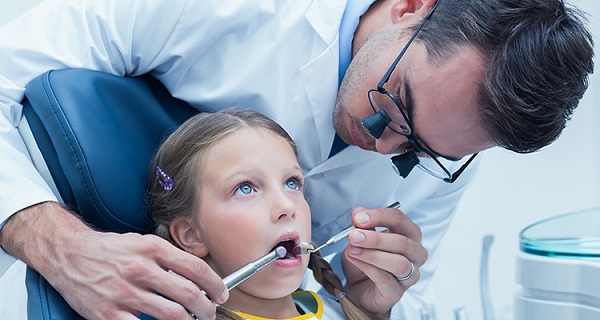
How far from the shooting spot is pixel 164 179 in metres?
1.25

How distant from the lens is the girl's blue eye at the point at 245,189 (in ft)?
3.93

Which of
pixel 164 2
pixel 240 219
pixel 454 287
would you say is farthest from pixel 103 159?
pixel 454 287

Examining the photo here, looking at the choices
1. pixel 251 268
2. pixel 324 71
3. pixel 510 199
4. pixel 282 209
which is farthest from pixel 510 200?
pixel 251 268

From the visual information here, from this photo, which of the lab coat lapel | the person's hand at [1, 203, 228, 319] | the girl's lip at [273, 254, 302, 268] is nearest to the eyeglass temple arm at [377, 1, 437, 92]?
the lab coat lapel

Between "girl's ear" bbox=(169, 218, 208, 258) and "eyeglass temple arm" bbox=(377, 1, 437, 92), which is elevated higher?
"eyeglass temple arm" bbox=(377, 1, 437, 92)

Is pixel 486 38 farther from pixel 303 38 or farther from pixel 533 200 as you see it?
pixel 533 200

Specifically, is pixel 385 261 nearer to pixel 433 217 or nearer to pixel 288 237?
pixel 288 237

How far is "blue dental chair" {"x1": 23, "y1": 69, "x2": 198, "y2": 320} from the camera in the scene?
1115 millimetres

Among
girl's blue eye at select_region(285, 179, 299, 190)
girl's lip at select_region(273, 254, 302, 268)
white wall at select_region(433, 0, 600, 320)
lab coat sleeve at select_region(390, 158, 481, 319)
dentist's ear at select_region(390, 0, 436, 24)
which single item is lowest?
white wall at select_region(433, 0, 600, 320)

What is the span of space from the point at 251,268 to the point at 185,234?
9.3 inches

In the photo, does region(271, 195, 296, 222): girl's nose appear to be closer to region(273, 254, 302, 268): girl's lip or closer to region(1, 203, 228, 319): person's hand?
region(273, 254, 302, 268): girl's lip

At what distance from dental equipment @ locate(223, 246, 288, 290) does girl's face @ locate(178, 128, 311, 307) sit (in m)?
0.06

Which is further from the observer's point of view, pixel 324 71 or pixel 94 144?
pixel 324 71

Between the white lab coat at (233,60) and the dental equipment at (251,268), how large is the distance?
370 millimetres
